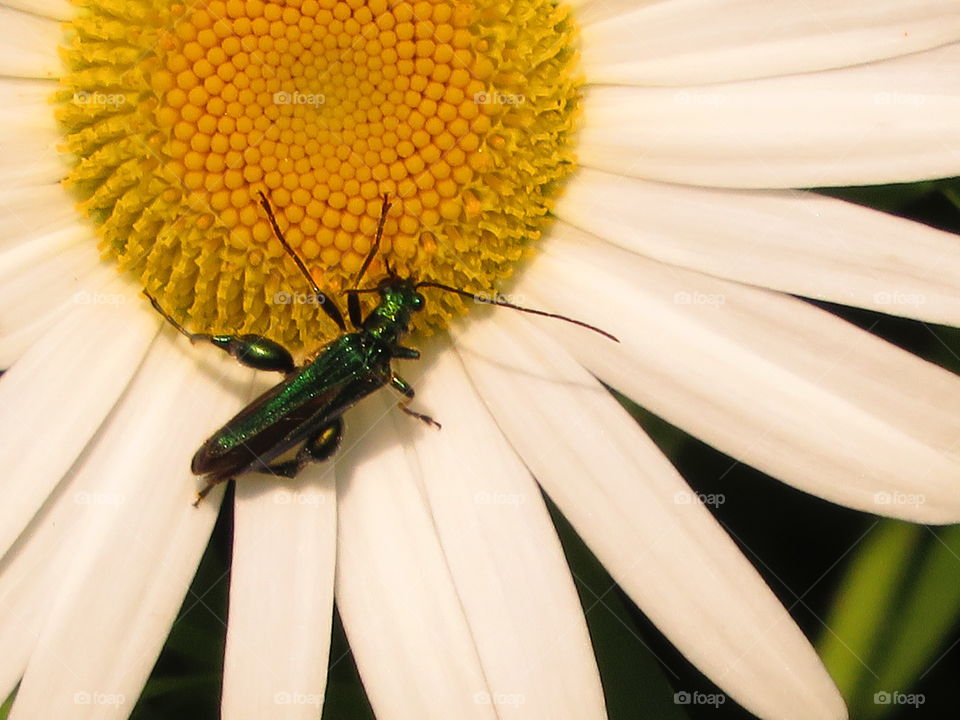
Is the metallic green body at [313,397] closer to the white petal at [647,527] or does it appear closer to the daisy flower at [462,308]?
the daisy flower at [462,308]

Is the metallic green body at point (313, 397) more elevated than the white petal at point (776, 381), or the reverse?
the white petal at point (776, 381)

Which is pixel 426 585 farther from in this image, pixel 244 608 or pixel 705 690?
pixel 705 690

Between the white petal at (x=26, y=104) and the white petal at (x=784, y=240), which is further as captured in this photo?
the white petal at (x=26, y=104)

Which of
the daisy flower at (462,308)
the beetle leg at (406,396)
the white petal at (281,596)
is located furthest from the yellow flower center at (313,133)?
the white petal at (281,596)

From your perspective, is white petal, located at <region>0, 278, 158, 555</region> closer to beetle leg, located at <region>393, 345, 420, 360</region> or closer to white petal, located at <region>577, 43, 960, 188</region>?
beetle leg, located at <region>393, 345, 420, 360</region>

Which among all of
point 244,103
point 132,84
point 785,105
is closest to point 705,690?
point 785,105

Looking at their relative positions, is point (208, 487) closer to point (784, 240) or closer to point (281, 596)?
point (281, 596)

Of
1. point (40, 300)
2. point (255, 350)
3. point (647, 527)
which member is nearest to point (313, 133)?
point (255, 350)

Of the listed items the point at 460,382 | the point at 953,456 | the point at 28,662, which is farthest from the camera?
the point at 460,382
